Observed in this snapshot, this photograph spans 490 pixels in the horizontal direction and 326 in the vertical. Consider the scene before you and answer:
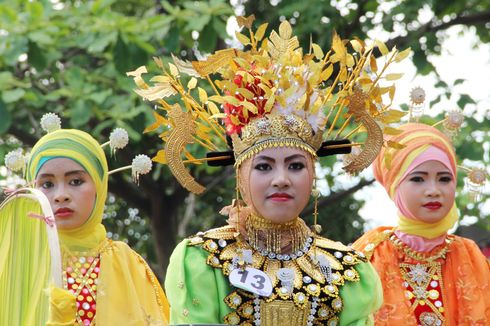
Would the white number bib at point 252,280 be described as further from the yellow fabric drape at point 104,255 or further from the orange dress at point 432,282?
the orange dress at point 432,282

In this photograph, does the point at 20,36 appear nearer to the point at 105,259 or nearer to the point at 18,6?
the point at 18,6

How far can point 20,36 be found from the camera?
1001 cm

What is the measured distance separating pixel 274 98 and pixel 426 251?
60.4 inches

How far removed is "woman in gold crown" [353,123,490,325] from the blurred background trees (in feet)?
8.45

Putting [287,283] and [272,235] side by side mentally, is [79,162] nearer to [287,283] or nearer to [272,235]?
[272,235]

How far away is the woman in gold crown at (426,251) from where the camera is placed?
7355 mm

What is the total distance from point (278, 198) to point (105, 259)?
126 centimetres

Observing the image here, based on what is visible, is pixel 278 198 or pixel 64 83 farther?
pixel 64 83

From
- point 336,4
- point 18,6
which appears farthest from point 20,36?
point 336,4

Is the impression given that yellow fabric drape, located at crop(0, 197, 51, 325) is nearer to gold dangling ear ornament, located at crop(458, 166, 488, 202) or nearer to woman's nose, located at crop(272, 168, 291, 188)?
woman's nose, located at crop(272, 168, 291, 188)

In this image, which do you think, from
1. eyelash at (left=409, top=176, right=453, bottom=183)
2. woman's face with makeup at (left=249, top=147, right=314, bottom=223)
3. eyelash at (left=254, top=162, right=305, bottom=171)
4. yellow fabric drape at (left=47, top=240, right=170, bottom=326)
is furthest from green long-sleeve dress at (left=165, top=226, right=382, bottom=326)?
eyelash at (left=409, top=176, right=453, bottom=183)

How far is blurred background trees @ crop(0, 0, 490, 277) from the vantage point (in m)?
10.1

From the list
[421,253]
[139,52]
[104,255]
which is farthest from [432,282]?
[139,52]

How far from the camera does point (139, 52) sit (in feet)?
33.5
